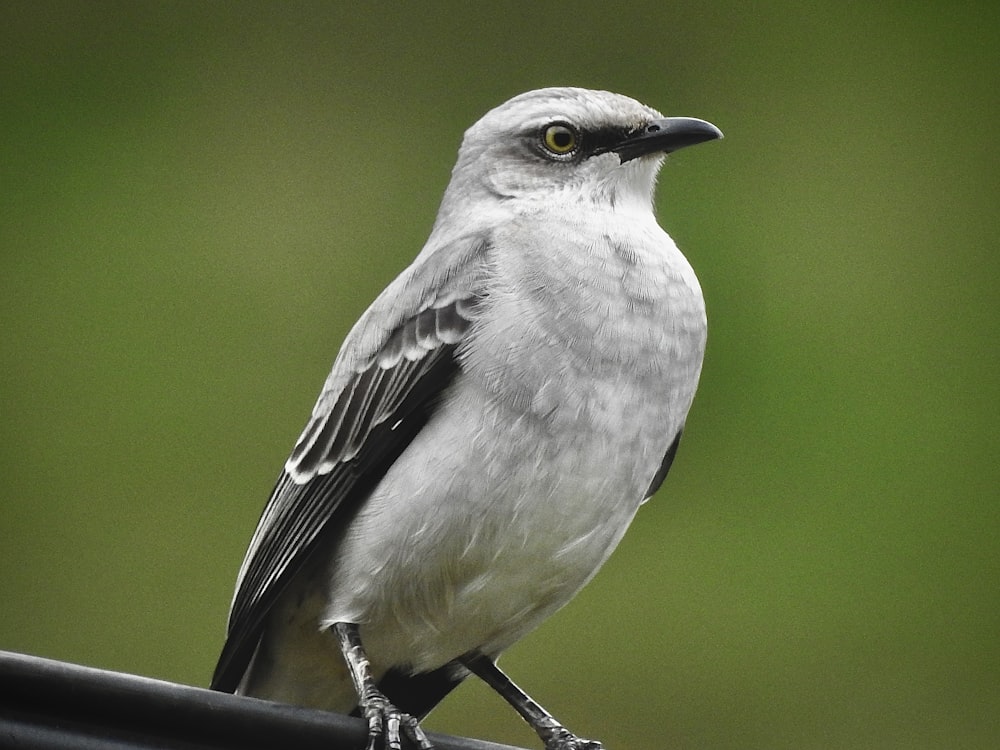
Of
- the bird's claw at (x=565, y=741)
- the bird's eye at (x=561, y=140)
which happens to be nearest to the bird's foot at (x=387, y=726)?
the bird's claw at (x=565, y=741)

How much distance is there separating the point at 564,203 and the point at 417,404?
58 cm

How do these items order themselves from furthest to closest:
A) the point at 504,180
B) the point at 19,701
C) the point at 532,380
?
1. the point at 504,180
2. the point at 532,380
3. the point at 19,701

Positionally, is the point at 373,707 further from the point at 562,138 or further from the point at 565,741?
the point at 562,138

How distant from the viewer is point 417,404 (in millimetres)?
2527

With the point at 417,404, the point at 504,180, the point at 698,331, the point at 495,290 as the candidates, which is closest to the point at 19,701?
the point at 417,404

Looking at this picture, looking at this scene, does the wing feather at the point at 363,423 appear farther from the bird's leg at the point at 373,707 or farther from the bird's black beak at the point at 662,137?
the bird's black beak at the point at 662,137

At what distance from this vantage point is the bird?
238 cm

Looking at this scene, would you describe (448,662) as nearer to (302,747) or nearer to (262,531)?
(262,531)

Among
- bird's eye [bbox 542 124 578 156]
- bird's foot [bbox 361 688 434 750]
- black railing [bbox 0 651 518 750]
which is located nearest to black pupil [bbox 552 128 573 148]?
bird's eye [bbox 542 124 578 156]

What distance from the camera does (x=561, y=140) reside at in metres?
2.88

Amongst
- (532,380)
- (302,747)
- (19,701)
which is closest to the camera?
(19,701)

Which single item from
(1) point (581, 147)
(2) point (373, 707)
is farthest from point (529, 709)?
(1) point (581, 147)

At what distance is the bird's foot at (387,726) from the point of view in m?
2.31

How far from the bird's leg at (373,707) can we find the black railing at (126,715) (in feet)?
Answer: 1.35
